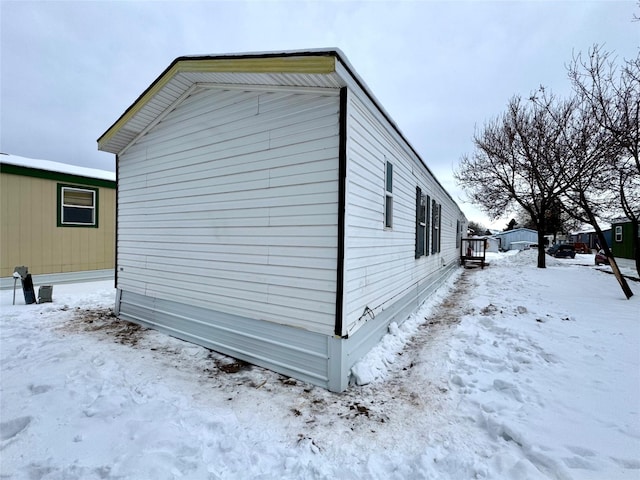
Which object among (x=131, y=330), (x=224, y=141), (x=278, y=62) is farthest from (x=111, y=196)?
(x=278, y=62)

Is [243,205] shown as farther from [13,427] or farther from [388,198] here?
[13,427]

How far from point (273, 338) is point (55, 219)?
9612mm

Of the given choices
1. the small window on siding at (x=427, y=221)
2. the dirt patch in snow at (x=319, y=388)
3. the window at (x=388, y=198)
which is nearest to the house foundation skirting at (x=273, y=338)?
the dirt patch in snow at (x=319, y=388)

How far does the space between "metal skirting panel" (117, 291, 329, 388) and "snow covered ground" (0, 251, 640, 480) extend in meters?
0.17

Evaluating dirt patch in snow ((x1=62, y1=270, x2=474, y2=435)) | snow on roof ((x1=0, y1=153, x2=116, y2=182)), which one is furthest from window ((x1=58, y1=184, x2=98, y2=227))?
dirt patch in snow ((x1=62, y1=270, x2=474, y2=435))

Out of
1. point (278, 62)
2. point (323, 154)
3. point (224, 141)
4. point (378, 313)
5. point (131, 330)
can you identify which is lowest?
point (131, 330)

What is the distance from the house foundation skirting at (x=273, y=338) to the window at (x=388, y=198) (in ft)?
5.15

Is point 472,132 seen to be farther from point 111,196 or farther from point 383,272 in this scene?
point 111,196

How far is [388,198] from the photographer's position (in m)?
5.21

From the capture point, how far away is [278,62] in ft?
11.3

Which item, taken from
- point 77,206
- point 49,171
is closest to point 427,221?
point 77,206

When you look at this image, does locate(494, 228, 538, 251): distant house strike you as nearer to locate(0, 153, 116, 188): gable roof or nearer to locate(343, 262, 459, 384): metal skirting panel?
locate(343, 262, 459, 384): metal skirting panel

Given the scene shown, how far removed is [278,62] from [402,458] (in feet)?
13.9

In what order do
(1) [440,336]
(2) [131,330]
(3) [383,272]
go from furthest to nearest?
(2) [131,330] → (1) [440,336] → (3) [383,272]
